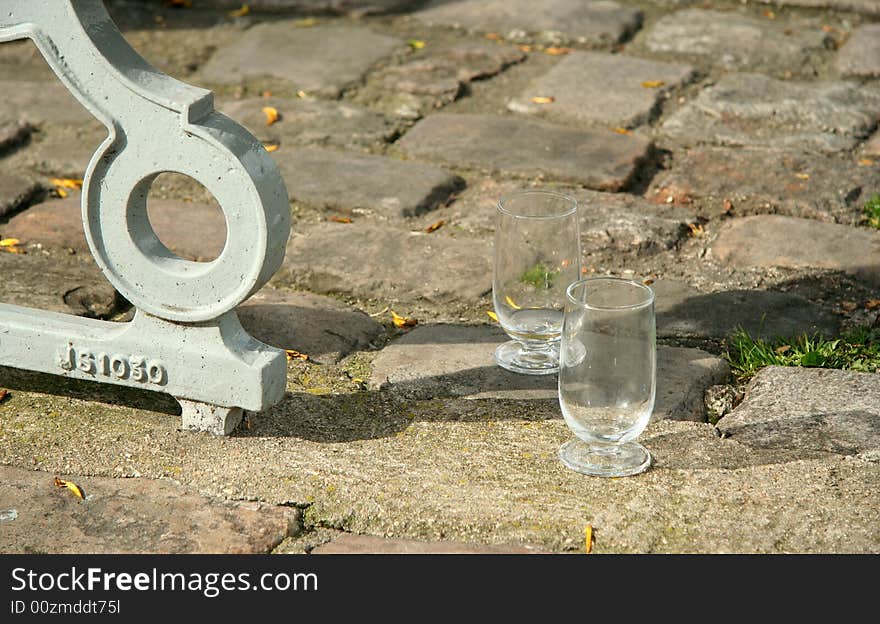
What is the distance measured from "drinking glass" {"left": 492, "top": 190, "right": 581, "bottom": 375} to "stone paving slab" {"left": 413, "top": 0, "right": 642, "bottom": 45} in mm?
2015

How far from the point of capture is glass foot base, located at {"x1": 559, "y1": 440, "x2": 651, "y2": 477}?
7.24 feet

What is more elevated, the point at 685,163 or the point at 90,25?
the point at 90,25

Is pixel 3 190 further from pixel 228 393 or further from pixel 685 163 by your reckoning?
pixel 685 163

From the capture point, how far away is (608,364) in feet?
6.77

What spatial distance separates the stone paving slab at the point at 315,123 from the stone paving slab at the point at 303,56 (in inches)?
5.3

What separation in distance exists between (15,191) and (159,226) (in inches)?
19.4

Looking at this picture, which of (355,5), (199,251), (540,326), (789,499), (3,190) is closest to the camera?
(789,499)

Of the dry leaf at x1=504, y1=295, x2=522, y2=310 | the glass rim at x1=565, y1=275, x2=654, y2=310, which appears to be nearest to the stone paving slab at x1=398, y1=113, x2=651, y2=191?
the dry leaf at x1=504, y1=295, x2=522, y2=310

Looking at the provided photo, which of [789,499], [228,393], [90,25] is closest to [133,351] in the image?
[228,393]

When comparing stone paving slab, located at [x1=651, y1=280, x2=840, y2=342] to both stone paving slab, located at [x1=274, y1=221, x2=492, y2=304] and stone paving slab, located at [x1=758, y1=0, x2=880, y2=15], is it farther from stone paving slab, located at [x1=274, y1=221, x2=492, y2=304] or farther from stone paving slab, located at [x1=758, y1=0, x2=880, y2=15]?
stone paving slab, located at [x1=758, y1=0, x2=880, y2=15]

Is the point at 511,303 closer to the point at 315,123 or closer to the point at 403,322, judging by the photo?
the point at 403,322

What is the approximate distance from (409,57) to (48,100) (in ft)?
4.09

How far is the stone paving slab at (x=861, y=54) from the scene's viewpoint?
4117 mm
